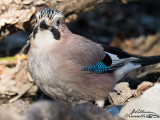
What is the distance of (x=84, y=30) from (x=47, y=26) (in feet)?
14.1

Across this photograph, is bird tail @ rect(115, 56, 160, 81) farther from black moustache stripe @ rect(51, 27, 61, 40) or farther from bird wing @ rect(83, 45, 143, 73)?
black moustache stripe @ rect(51, 27, 61, 40)

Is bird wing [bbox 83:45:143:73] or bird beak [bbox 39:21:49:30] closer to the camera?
bird beak [bbox 39:21:49:30]

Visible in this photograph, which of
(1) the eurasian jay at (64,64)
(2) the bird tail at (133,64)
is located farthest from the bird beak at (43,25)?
(2) the bird tail at (133,64)

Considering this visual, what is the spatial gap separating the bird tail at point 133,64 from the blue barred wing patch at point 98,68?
34 centimetres

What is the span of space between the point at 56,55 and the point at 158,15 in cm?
591

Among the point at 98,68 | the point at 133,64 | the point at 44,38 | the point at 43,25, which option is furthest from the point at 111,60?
the point at 43,25

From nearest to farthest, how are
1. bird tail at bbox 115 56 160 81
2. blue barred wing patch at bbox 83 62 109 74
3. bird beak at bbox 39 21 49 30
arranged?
1. bird beak at bbox 39 21 49 30
2. blue barred wing patch at bbox 83 62 109 74
3. bird tail at bbox 115 56 160 81

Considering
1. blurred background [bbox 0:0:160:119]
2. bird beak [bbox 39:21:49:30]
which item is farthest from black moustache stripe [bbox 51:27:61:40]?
blurred background [bbox 0:0:160:119]

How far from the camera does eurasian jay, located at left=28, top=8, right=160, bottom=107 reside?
4355 millimetres

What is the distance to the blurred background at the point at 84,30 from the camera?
5.50 m

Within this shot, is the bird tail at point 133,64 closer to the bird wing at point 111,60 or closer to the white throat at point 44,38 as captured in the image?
the bird wing at point 111,60

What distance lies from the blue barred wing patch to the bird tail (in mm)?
340

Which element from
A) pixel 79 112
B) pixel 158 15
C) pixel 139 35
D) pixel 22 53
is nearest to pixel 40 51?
pixel 79 112

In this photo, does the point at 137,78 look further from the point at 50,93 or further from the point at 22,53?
the point at 22,53
